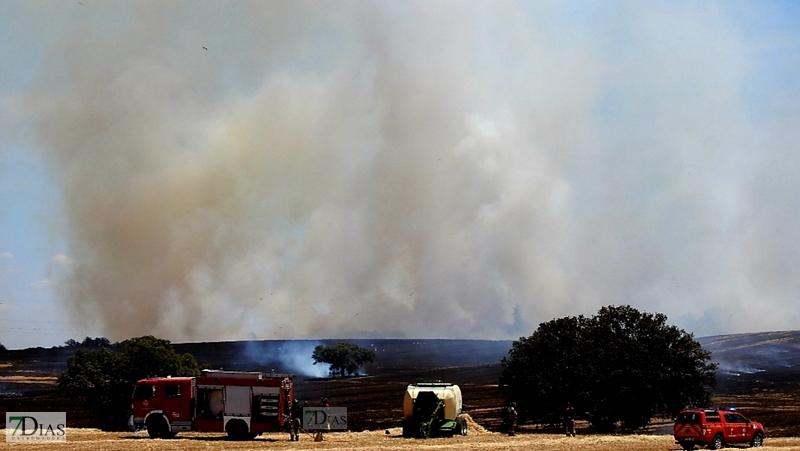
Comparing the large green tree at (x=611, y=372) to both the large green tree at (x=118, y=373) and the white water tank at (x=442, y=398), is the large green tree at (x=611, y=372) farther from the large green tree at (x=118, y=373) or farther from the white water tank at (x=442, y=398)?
the large green tree at (x=118, y=373)

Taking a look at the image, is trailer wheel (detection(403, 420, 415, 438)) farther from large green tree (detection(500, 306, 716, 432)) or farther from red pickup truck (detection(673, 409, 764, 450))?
→ red pickup truck (detection(673, 409, 764, 450))

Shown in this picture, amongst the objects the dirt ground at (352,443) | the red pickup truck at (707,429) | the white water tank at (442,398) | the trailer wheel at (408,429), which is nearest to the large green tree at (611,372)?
the dirt ground at (352,443)

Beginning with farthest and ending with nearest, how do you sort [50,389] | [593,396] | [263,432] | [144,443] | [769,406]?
[50,389], [769,406], [593,396], [263,432], [144,443]

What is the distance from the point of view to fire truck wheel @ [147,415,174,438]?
56250 millimetres

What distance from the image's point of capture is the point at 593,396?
71.3m

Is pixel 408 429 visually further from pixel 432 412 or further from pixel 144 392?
pixel 144 392

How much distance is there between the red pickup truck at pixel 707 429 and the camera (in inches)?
1933

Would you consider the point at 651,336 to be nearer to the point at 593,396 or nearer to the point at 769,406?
the point at 593,396

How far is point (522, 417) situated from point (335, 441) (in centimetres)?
2429

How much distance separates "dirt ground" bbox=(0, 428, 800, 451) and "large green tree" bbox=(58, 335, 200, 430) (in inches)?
489

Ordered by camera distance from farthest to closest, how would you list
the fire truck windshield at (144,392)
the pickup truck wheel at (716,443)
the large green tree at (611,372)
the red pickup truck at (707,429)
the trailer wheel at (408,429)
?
the large green tree at (611,372) < the trailer wheel at (408,429) < the fire truck windshield at (144,392) < the pickup truck wheel at (716,443) < the red pickup truck at (707,429)

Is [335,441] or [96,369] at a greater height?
[96,369]

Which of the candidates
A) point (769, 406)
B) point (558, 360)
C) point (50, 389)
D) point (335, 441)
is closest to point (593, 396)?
point (558, 360)

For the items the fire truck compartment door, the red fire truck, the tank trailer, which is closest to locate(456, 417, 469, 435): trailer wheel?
the tank trailer
